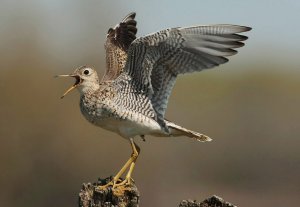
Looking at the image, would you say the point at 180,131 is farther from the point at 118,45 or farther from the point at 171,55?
the point at 118,45

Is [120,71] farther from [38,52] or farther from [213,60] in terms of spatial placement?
[38,52]

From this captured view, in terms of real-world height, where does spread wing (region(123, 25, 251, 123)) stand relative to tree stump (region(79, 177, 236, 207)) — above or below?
above

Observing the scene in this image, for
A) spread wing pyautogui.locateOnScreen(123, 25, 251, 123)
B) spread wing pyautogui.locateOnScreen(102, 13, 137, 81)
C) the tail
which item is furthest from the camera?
spread wing pyautogui.locateOnScreen(102, 13, 137, 81)

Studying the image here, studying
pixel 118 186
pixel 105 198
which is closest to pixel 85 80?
pixel 118 186

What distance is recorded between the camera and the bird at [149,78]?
1573cm

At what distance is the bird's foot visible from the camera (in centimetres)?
1379

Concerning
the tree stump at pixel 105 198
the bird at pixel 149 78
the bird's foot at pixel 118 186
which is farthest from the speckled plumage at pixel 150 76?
the tree stump at pixel 105 198

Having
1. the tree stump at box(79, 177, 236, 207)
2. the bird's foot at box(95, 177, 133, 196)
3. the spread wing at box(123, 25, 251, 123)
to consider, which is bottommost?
the tree stump at box(79, 177, 236, 207)

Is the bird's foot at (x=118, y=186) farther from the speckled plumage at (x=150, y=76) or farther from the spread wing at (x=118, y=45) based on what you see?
the spread wing at (x=118, y=45)

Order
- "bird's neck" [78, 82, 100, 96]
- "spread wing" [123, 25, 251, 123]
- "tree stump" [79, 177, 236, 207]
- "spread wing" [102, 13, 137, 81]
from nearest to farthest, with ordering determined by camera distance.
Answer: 1. "tree stump" [79, 177, 236, 207]
2. "spread wing" [123, 25, 251, 123]
3. "bird's neck" [78, 82, 100, 96]
4. "spread wing" [102, 13, 137, 81]

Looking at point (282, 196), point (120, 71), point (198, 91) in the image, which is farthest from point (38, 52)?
point (198, 91)

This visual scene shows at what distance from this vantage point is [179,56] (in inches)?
630

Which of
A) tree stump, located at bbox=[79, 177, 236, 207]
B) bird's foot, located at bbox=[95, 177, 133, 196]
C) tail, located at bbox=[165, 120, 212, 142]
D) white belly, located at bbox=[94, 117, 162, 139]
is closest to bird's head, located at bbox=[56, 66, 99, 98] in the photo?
white belly, located at bbox=[94, 117, 162, 139]

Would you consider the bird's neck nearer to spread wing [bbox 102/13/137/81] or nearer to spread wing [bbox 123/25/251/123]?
spread wing [bbox 102/13/137/81]
